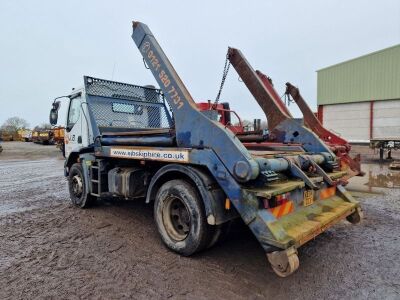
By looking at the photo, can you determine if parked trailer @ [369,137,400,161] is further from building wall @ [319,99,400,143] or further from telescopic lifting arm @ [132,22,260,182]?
telescopic lifting arm @ [132,22,260,182]

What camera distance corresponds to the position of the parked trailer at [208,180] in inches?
116

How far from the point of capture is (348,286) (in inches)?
115

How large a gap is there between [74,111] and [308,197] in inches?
190

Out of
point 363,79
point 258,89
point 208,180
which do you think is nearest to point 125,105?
point 258,89

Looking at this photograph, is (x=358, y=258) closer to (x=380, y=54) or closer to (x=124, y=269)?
(x=124, y=269)

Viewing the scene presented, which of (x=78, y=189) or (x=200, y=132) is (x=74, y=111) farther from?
(x=200, y=132)

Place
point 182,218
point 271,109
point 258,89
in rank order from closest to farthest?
point 182,218 → point 271,109 → point 258,89

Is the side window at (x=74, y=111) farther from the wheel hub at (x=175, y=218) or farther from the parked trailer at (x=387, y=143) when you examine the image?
the parked trailer at (x=387, y=143)

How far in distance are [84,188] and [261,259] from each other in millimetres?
3699

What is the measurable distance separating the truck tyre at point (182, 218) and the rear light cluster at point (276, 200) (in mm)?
737

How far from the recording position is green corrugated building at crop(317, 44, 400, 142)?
69.4 ft

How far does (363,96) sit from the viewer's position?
22.6 metres

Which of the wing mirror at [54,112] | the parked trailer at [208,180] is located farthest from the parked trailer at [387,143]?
the wing mirror at [54,112]

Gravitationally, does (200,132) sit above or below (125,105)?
below
